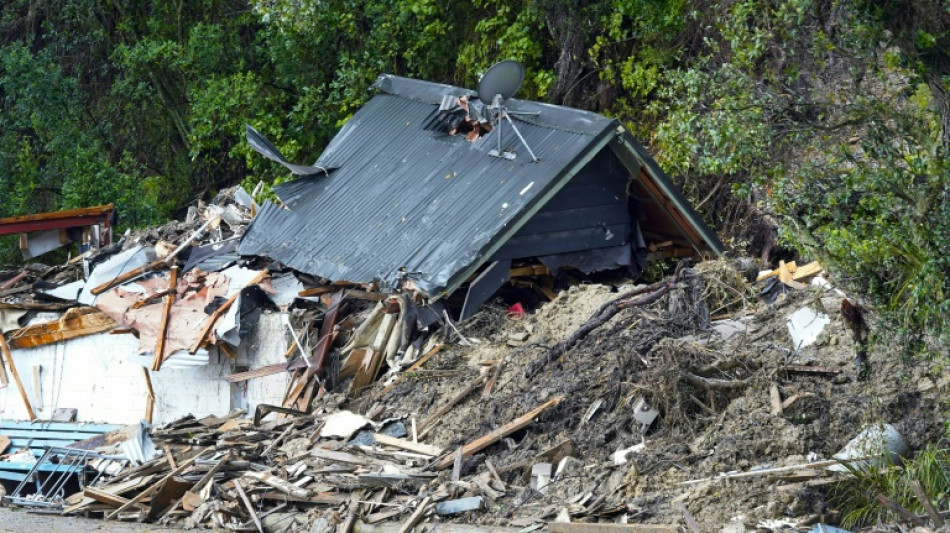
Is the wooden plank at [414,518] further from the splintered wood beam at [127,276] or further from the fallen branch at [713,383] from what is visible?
the splintered wood beam at [127,276]

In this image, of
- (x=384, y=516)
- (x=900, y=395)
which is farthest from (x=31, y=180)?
(x=900, y=395)

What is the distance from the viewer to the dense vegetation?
9.50m

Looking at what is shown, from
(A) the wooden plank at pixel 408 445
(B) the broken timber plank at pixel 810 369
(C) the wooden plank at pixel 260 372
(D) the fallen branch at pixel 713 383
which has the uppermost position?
(D) the fallen branch at pixel 713 383

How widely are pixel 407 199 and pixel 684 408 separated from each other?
6.59 m

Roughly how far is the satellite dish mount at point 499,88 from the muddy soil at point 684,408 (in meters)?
3.99

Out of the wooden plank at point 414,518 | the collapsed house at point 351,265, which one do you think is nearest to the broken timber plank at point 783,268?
the collapsed house at point 351,265


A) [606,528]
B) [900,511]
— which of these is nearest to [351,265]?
[606,528]

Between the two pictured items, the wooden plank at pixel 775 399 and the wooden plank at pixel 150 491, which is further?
the wooden plank at pixel 150 491

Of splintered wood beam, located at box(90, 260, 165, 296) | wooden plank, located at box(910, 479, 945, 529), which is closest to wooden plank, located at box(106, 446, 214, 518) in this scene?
splintered wood beam, located at box(90, 260, 165, 296)

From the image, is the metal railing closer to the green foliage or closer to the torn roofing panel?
the torn roofing panel

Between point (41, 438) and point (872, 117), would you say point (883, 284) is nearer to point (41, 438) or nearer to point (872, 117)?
point (872, 117)

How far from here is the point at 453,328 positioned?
47.1 ft

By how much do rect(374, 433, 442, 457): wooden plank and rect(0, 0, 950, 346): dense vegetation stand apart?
12.3 ft

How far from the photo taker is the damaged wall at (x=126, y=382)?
15719mm
